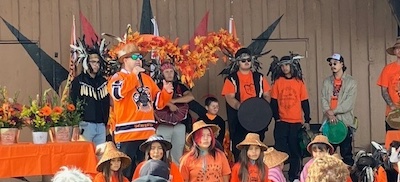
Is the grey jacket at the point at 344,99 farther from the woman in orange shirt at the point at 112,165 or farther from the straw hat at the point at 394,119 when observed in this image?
the woman in orange shirt at the point at 112,165

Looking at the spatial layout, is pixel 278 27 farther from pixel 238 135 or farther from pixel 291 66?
pixel 238 135

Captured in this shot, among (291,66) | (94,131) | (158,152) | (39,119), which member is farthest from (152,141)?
(291,66)

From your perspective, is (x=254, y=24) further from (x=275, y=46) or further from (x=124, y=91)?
(x=124, y=91)

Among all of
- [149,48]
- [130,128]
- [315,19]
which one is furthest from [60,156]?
Answer: [315,19]

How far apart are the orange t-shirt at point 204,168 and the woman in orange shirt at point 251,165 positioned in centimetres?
11

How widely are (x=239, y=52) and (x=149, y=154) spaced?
263cm

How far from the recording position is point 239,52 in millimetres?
9898

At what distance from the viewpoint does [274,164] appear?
8.31 meters

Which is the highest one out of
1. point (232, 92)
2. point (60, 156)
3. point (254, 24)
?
point (254, 24)

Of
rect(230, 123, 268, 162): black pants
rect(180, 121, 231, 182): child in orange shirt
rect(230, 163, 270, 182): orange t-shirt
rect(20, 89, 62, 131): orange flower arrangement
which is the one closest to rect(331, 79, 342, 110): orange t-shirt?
rect(230, 123, 268, 162): black pants

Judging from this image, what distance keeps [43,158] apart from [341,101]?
12.3 feet

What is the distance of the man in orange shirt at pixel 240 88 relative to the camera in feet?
32.3

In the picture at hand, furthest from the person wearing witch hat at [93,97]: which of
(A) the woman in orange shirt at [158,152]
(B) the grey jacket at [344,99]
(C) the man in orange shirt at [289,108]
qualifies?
(B) the grey jacket at [344,99]

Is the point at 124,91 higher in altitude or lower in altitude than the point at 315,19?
lower
